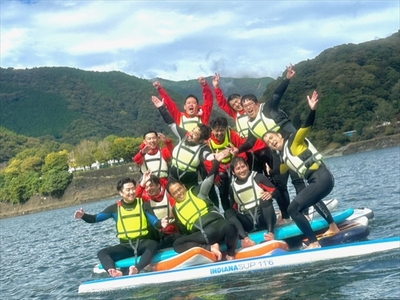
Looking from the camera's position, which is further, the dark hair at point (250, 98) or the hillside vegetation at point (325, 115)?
the hillside vegetation at point (325, 115)

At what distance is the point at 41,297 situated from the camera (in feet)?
32.5

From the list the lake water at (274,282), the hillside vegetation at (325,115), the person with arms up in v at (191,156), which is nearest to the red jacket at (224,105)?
the person with arms up in v at (191,156)

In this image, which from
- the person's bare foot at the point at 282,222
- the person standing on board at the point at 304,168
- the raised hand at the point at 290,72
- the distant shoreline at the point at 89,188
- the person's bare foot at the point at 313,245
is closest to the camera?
the person standing on board at the point at 304,168

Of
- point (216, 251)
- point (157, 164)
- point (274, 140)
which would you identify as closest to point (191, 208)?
point (216, 251)

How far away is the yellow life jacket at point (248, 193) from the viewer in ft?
29.1

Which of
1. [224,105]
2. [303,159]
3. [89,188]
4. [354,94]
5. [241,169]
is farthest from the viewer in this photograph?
[354,94]

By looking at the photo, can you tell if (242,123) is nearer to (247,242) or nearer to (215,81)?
(215,81)

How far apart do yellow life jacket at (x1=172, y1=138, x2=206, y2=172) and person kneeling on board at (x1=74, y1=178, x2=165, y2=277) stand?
0.95m

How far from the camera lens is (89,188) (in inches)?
3046

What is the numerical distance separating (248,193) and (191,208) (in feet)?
3.39

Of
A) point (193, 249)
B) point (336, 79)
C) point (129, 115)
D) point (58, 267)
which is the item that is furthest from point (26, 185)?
point (129, 115)

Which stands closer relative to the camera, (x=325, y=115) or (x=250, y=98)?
(x=250, y=98)

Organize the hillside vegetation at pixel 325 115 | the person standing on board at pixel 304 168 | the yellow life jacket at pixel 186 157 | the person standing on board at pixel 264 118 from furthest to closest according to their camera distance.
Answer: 1. the hillside vegetation at pixel 325 115
2. the yellow life jacket at pixel 186 157
3. the person standing on board at pixel 264 118
4. the person standing on board at pixel 304 168

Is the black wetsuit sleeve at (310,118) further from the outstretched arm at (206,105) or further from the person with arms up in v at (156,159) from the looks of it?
the person with arms up in v at (156,159)
